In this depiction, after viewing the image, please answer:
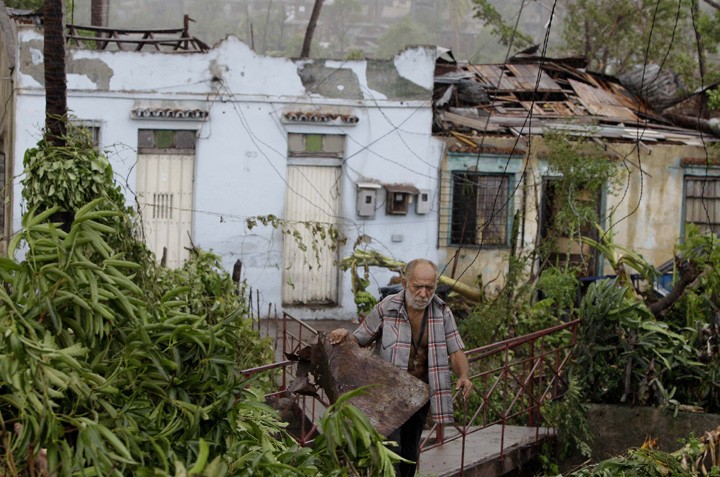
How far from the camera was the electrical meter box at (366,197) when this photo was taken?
1664 centimetres

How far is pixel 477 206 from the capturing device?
1719 centimetres

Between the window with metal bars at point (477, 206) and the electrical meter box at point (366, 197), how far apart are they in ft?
4.37

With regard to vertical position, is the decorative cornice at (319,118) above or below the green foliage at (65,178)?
above

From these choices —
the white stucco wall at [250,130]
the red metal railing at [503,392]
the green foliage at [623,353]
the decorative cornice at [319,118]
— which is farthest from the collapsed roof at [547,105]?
the green foliage at [623,353]

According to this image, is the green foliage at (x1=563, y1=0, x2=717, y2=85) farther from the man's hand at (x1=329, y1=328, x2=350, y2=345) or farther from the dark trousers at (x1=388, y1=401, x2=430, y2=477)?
the man's hand at (x1=329, y1=328, x2=350, y2=345)

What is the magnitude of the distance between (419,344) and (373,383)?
654 millimetres

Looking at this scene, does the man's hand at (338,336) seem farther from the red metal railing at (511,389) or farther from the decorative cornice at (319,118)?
the decorative cornice at (319,118)

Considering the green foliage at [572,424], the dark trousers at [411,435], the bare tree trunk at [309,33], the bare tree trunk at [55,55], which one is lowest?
the green foliage at [572,424]

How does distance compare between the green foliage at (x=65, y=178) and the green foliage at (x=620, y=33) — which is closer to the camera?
the green foliage at (x=65, y=178)

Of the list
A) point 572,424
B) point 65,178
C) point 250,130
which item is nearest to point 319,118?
point 250,130

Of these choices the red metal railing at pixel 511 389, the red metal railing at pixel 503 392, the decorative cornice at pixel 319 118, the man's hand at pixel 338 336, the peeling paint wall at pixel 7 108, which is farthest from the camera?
the decorative cornice at pixel 319 118

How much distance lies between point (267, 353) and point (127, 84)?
5.91 m

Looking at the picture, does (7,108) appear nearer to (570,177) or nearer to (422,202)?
(422,202)

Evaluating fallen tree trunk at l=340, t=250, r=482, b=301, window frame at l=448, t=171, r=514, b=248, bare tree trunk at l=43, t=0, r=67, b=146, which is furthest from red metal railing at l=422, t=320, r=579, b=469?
window frame at l=448, t=171, r=514, b=248
